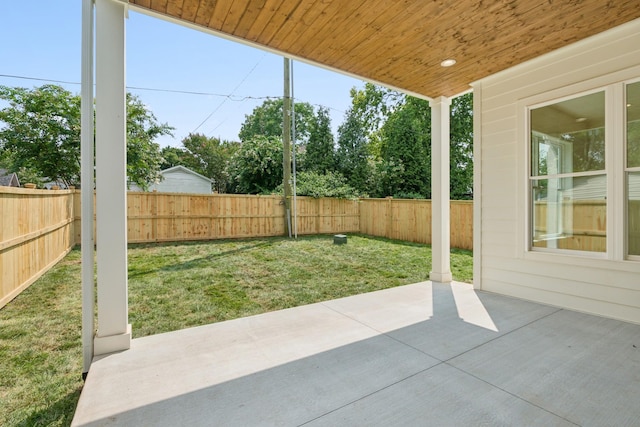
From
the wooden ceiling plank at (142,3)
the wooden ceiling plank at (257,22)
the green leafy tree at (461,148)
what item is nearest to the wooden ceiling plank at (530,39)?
the wooden ceiling plank at (257,22)

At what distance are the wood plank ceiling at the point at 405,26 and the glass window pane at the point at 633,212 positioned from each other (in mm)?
1372

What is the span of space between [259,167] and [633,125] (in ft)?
41.0

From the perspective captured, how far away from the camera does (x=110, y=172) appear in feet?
7.16

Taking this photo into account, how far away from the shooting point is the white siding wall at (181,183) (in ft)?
57.0

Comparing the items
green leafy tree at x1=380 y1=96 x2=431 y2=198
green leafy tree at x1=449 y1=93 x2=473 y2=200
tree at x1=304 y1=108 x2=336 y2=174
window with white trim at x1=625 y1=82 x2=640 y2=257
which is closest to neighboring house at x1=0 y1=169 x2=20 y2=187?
tree at x1=304 y1=108 x2=336 y2=174

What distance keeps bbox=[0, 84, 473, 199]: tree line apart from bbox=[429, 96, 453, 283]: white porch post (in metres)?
6.45

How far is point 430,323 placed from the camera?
9.14 ft

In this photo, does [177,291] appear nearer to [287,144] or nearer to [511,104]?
[511,104]

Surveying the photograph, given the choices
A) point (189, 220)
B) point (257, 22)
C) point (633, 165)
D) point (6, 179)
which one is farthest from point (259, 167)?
point (633, 165)

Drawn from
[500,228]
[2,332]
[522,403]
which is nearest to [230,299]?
[2,332]

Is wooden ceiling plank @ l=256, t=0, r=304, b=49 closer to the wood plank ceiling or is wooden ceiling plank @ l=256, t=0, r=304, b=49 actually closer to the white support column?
the wood plank ceiling

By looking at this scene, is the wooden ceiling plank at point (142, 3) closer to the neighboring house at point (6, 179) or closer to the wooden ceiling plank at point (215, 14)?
the wooden ceiling plank at point (215, 14)

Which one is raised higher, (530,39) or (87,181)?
(530,39)

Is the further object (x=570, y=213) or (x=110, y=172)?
(x=570, y=213)
